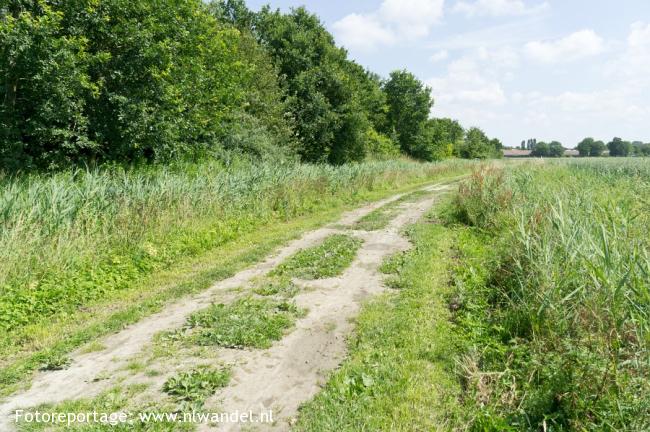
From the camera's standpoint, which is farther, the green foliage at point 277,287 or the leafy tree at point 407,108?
the leafy tree at point 407,108

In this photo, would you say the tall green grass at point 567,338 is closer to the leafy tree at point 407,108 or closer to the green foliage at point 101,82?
the green foliage at point 101,82

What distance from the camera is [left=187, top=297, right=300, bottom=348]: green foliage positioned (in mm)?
4293

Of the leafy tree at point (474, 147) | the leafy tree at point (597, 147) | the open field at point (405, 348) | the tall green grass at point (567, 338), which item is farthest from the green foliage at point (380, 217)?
the leafy tree at point (597, 147)

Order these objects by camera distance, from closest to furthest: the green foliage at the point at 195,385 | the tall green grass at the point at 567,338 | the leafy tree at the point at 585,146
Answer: the tall green grass at the point at 567,338 < the green foliage at the point at 195,385 < the leafy tree at the point at 585,146

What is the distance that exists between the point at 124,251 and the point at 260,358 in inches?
180

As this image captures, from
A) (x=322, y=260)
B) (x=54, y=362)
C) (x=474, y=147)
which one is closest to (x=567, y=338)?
(x=322, y=260)

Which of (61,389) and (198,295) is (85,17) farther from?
(61,389)

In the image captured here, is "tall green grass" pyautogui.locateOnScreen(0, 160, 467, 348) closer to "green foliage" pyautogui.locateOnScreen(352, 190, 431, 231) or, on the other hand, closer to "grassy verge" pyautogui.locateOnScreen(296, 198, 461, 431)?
"green foliage" pyautogui.locateOnScreen(352, 190, 431, 231)

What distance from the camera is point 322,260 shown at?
24.1 ft

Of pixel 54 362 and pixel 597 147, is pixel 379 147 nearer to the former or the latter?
pixel 54 362

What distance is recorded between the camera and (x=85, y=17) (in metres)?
11.8

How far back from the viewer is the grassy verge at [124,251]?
183 inches

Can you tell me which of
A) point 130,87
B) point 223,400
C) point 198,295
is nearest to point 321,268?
point 198,295

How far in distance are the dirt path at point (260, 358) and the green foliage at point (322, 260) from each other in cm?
34
